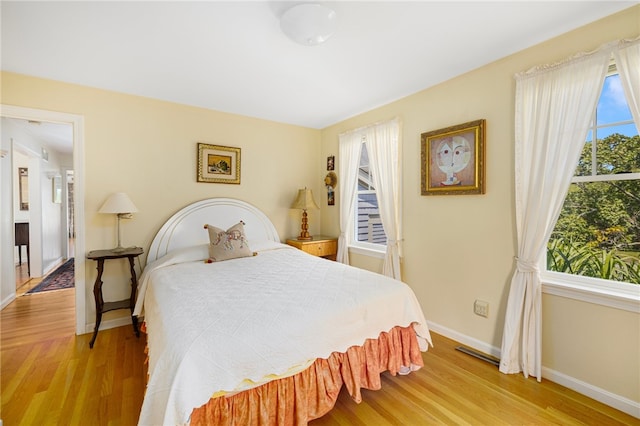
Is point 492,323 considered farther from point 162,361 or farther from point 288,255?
point 162,361

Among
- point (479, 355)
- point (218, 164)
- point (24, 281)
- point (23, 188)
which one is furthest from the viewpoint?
point (23, 188)

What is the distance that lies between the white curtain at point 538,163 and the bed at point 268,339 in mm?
736

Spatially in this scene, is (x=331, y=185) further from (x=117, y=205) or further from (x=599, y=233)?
(x=599, y=233)

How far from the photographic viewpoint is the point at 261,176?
3.88 metres

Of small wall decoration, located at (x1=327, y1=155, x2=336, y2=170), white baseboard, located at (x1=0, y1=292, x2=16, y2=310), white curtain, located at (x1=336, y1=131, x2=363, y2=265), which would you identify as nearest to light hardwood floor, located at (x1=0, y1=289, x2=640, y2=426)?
white baseboard, located at (x1=0, y1=292, x2=16, y2=310)

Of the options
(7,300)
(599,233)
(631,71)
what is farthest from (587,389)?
(7,300)

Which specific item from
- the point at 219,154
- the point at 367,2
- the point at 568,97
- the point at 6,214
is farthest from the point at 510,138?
the point at 6,214

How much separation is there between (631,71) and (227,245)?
10.8 ft

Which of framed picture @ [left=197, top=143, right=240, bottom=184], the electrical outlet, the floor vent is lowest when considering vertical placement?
the floor vent

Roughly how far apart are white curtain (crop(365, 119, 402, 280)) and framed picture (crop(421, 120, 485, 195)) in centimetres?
34

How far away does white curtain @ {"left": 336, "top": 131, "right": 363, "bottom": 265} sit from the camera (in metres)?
3.72

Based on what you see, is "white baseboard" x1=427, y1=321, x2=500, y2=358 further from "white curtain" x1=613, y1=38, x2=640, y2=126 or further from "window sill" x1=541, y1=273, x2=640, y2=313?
"white curtain" x1=613, y1=38, x2=640, y2=126

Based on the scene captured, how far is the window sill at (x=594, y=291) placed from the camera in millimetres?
1729

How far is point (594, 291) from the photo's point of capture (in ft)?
6.07
